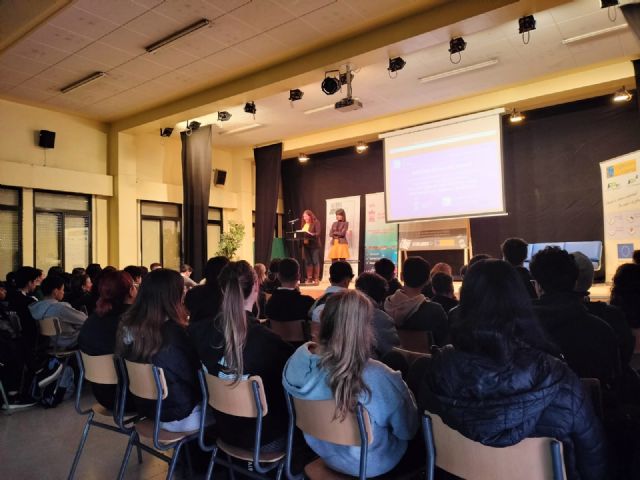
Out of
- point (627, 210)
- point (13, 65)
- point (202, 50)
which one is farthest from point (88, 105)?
point (627, 210)

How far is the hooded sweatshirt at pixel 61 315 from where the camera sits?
3.91 metres

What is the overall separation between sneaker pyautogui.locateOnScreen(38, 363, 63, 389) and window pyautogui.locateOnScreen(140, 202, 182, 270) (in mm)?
5124

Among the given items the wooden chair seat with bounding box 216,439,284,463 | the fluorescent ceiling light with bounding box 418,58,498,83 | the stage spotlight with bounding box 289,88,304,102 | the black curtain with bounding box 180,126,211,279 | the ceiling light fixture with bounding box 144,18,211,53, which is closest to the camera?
the wooden chair seat with bounding box 216,439,284,463

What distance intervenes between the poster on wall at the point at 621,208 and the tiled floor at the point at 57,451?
638cm

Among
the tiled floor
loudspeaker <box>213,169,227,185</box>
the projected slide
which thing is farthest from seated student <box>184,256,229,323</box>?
loudspeaker <box>213,169,227,185</box>

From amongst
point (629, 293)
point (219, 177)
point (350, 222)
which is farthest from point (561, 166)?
point (219, 177)

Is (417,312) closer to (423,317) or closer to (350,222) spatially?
(423,317)

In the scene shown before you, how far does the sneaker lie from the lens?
12.4 ft

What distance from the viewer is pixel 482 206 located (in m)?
7.62

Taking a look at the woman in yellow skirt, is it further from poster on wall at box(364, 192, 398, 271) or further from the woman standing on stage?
poster on wall at box(364, 192, 398, 271)

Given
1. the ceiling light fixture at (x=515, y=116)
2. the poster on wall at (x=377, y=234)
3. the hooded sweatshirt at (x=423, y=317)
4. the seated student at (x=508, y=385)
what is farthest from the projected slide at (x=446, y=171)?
the seated student at (x=508, y=385)

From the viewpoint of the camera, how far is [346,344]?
153cm

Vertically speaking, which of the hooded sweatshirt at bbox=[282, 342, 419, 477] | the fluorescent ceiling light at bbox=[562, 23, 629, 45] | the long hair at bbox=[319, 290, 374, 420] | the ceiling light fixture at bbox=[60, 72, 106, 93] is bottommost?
the hooded sweatshirt at bbox=[282, 342, 419, 477]

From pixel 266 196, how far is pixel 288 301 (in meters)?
6.68
